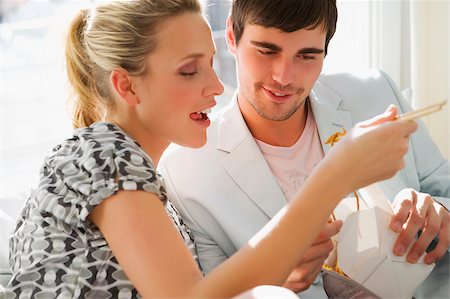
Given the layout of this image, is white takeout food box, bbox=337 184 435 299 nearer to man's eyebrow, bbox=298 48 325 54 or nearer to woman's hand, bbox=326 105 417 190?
woman's hand, bbox=326 105 417 190

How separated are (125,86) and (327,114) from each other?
724mm

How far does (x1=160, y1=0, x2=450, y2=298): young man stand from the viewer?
72.6 inches

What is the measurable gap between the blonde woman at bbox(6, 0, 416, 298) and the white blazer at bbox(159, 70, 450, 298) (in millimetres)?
308

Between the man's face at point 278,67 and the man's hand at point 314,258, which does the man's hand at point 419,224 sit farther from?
the man's face at point 278,67

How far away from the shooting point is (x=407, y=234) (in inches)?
62.9

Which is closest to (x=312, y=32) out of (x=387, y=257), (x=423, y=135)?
(x=423, y=135)

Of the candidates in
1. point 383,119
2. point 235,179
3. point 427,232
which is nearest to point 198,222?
point 235,179

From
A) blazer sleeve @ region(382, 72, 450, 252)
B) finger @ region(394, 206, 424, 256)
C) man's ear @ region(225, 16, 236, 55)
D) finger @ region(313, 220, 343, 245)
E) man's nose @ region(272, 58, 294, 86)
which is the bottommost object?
blazer sleeve @ region(382, 72, 450, 252)

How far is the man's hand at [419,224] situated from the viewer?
1596 mm

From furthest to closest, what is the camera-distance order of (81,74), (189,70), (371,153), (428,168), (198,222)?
(428,168) < (198,222) < (81,74) < (189,70) < (371,153)

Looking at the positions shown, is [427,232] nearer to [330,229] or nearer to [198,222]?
[330,229]

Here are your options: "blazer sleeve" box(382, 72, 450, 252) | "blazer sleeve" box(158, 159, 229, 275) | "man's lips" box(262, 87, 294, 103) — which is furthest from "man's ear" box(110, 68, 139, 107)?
"blazer sleeve" box(382, 72, 450, 252)

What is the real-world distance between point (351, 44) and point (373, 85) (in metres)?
0.77

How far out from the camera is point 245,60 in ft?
6.44
